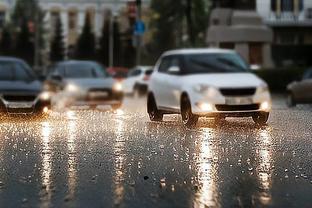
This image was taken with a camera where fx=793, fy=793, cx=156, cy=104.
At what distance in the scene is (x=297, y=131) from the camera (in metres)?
15.1

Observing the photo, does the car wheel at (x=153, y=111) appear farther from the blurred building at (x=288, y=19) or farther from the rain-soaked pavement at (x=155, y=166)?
the blurred building at (x=288, y=19)

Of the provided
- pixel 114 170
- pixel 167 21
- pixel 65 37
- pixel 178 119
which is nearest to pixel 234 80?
pixel 178 119

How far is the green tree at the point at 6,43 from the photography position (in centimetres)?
10619

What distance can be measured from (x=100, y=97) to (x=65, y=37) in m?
89.8

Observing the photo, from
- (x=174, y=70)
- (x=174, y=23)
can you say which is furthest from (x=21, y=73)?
(x=174, y=23)

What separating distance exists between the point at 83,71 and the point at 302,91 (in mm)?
7398

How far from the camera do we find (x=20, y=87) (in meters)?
18.8

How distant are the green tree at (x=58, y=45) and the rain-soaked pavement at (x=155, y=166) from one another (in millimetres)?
90064

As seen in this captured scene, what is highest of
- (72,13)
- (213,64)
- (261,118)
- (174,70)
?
(213,64)

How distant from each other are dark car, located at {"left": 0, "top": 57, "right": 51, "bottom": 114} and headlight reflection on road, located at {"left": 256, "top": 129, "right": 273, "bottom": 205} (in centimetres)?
652

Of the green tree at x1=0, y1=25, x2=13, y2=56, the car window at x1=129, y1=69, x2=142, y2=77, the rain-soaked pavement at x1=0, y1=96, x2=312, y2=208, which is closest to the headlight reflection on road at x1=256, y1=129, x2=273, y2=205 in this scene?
the rain-soaked pavement at x1=0, y1=96, x2=312, y2=208

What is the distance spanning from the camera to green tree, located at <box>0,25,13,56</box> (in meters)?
106

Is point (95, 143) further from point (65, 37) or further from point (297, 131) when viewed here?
point (65, 37)

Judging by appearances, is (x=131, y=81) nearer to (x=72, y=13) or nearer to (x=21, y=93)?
(x=21, y=93)
